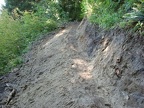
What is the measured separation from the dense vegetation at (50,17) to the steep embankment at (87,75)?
37 cm

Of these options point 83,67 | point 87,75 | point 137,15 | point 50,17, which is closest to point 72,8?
point 50,17

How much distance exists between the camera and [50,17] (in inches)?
544

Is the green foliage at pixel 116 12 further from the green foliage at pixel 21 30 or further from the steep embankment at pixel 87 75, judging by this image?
the green foliage at pixel 21 30

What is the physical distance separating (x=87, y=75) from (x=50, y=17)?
781 centimetres

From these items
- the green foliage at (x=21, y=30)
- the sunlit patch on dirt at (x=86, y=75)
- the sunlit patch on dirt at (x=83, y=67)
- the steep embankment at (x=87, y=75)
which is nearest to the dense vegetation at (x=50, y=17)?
the green foliage at (x=21, y=30)

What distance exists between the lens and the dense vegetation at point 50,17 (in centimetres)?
654

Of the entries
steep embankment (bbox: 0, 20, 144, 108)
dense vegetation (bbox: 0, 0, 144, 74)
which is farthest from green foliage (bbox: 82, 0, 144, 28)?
steep embankment (bbox: 0, 20, 144, 108)

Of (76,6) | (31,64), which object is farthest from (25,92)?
(76,6)

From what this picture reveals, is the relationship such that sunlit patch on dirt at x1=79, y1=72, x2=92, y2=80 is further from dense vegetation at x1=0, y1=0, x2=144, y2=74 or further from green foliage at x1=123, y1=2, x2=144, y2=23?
green foliage at x1=123, y1=2, x2=144, y2=23

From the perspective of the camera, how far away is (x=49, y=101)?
18.5 ft

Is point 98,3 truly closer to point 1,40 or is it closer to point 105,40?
point 105,40

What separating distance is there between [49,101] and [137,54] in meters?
2.05

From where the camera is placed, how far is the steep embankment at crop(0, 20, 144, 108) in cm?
516

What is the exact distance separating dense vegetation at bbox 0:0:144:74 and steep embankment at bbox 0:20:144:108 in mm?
375
